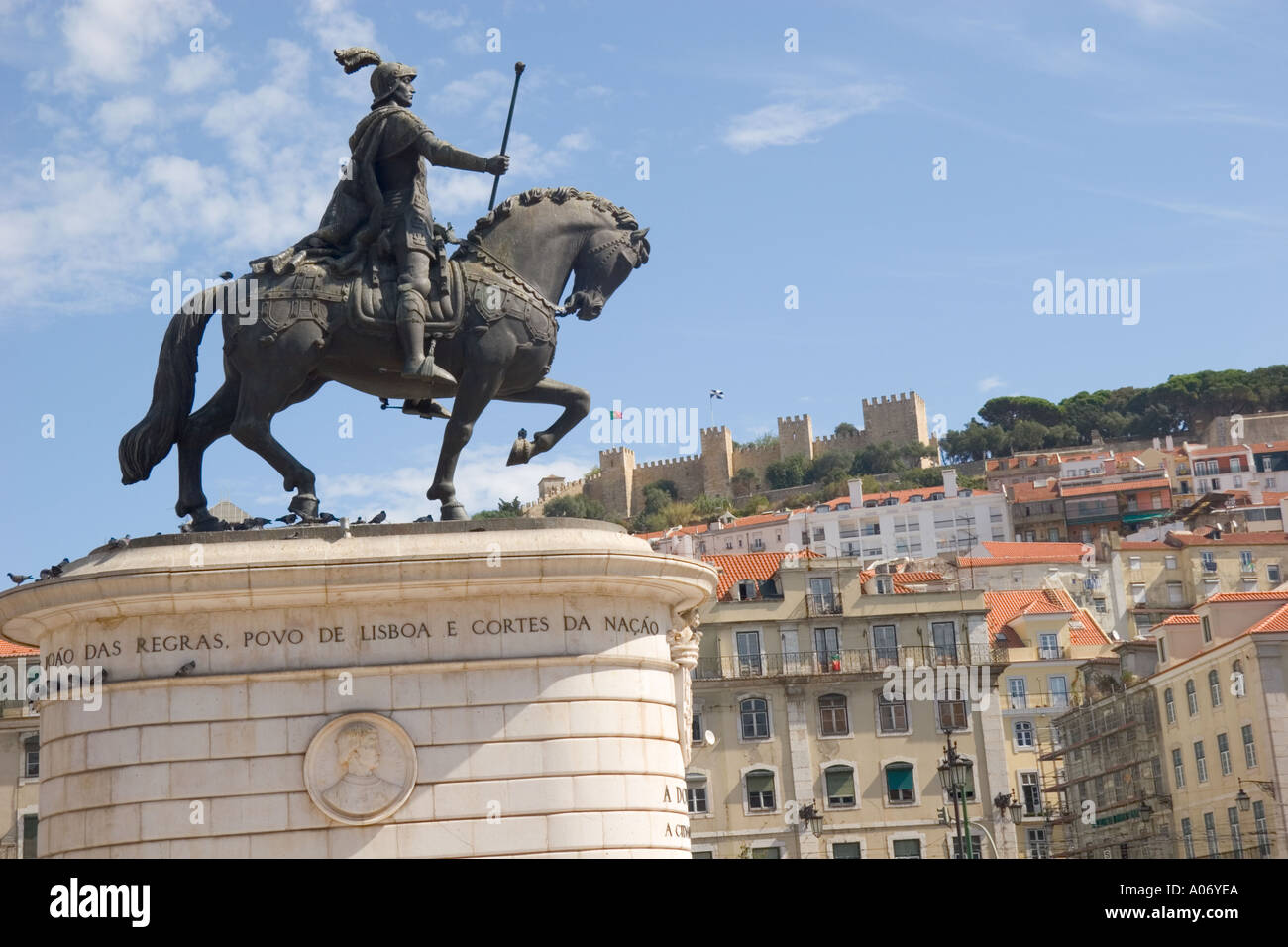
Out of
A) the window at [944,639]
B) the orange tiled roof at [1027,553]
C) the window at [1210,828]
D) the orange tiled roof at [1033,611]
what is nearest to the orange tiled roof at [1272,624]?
the window at [1210,828]

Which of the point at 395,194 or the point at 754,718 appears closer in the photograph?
the point at 395,194

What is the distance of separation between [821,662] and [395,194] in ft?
136

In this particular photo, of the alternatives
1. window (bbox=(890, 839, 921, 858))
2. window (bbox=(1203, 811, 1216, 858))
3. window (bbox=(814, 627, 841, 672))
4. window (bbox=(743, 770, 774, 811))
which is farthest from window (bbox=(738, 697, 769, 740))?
window (bbox=(1203, 811, 1216, 858))

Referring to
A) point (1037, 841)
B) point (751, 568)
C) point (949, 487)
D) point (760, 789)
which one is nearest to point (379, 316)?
point (760, 789)

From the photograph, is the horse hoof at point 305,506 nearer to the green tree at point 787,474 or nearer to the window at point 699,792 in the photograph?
the window at point 699,792

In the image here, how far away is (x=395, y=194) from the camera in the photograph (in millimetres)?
14891

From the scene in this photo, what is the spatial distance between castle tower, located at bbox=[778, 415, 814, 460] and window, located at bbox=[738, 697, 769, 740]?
400ft

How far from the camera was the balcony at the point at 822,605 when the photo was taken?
2192 inches

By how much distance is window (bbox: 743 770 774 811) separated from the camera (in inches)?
2060

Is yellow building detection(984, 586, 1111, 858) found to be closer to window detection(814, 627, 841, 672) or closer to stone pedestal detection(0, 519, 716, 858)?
window detection(814, 627, 841, 672)

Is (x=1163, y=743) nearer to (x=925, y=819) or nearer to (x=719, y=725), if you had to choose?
(x=925, y=819)

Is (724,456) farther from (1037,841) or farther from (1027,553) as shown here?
(1037,841)
